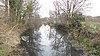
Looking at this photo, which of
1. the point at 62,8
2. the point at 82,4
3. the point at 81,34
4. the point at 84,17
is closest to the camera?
the point at 81,34

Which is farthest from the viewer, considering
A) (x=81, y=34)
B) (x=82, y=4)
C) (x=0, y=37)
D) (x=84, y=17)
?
(x=82, y=4)

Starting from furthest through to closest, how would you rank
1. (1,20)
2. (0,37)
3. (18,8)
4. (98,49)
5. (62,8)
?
1. (62,8)
2. (18,8)
3. (98,49)
4. (1,20)
5. (0,37)

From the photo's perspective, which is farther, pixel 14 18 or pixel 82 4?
pixel 82 4

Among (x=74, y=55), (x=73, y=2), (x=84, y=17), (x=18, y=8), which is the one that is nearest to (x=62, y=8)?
(x=73, y=2)

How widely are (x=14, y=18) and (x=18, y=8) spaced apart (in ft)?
5.45

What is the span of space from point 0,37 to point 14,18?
11223 millimetres

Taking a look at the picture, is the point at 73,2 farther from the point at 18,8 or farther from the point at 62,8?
the point at 18,8

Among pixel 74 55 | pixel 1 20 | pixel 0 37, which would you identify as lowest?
pixel 74 55

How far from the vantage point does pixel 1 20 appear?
10.6 meters

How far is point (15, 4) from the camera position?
20641 mm

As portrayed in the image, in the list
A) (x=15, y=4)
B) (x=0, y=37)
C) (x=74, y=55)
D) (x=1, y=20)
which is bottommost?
(x=74, y=55)

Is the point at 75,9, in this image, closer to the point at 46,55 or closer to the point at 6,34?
the point at 46,55

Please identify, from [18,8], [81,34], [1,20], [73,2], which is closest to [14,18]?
[18,8]

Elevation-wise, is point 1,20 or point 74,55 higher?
point 1,20
